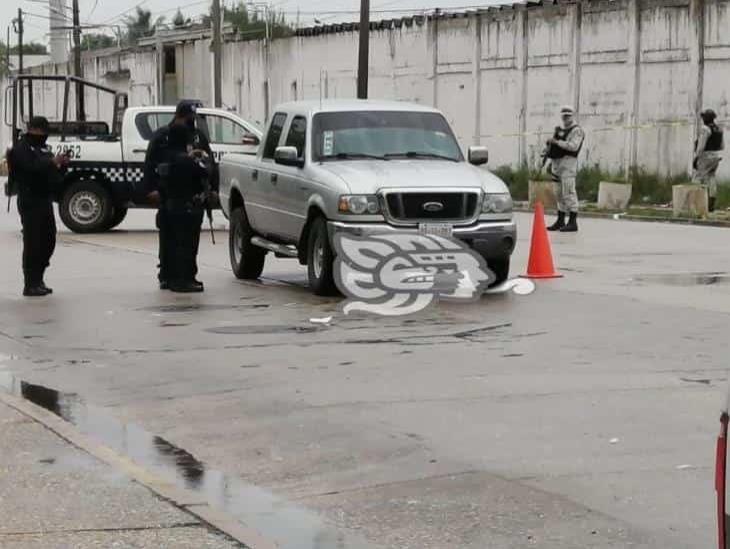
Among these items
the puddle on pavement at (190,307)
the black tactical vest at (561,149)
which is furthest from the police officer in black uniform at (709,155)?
the puddle on pavement at (190,307)

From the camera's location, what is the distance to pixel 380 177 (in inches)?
608

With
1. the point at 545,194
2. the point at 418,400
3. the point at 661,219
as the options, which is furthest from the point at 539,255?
the point at 545,194

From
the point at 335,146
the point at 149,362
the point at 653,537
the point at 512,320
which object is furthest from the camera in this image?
the point at 335,146

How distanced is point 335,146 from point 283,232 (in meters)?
1.07

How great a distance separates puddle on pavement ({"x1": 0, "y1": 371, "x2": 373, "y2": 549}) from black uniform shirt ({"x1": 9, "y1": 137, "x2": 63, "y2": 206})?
222 inches

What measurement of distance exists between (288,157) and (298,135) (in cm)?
80

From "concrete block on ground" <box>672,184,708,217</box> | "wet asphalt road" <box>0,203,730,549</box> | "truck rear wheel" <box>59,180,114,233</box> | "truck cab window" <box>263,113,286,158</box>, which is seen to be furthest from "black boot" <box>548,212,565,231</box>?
"truck cab window" <box>263,113,286,158</box>

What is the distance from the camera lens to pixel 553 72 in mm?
40188

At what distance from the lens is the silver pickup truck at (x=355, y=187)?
1533 centimetres

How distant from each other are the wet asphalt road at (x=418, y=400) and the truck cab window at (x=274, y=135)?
4.81ft

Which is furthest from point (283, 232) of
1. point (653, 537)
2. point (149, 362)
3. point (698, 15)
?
point (698, 15)

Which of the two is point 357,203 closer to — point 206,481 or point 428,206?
point 428,206

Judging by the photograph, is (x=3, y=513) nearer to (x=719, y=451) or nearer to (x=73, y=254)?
(x=719, y=451)

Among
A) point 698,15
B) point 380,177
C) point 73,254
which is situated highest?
point 698,15
